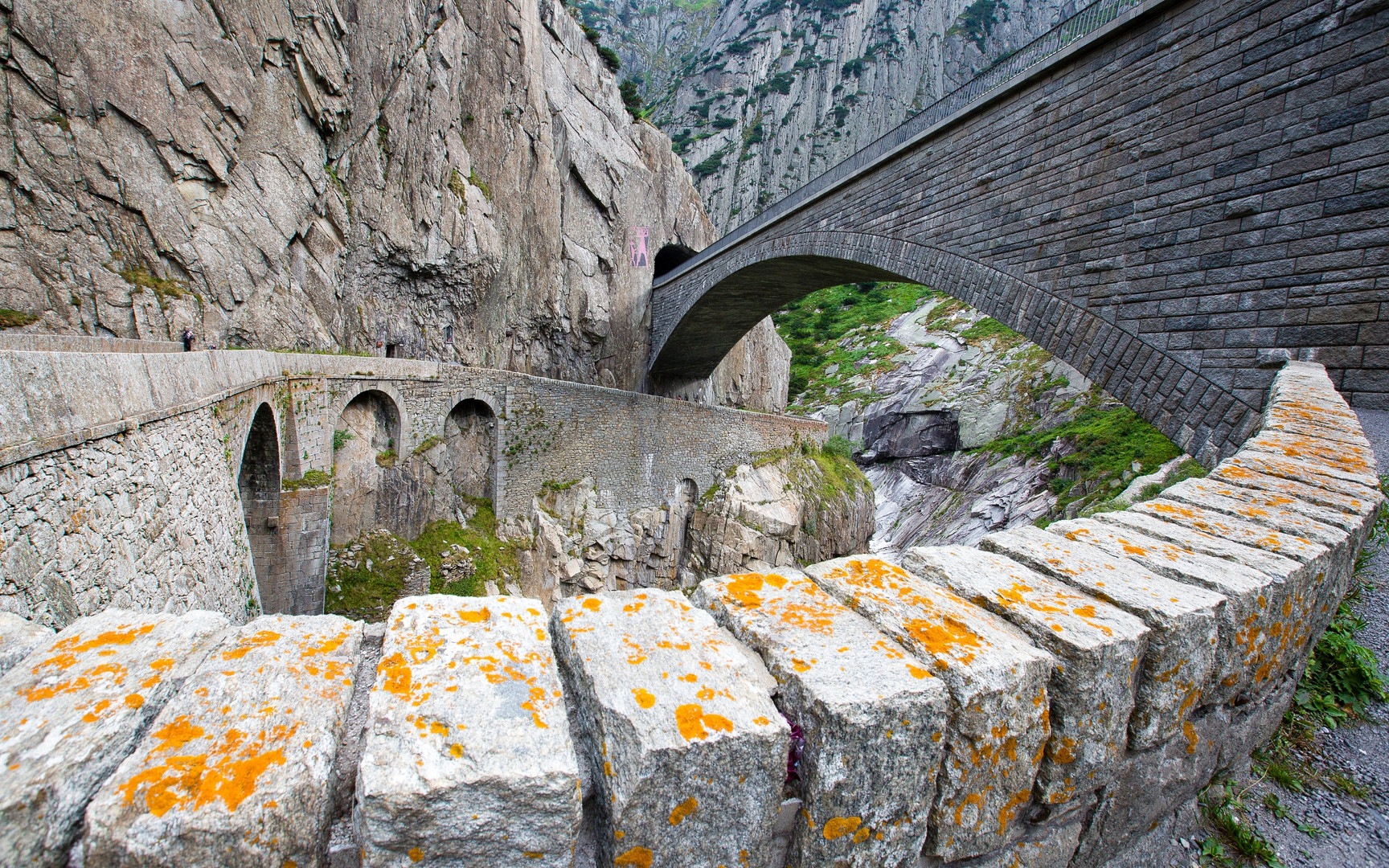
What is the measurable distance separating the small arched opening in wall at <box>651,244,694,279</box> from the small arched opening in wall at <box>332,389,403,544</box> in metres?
14.9

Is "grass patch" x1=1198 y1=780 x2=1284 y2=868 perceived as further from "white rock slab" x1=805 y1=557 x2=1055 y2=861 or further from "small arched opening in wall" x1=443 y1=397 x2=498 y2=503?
"small arched opening in wall" x1=443 y1=397 x2=498 y2=503

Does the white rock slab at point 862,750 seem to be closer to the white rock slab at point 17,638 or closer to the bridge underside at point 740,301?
the white rock slab at point 17,638

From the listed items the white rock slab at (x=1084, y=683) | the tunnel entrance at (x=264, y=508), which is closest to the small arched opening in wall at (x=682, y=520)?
the tunnel entrance at (x=264, y=508)

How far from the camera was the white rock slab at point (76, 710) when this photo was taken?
2.41 feet

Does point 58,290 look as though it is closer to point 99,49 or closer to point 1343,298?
point 99,49

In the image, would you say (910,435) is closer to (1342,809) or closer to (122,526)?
(1342,809)

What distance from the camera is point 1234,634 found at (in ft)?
4.59

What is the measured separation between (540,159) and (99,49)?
374 inches

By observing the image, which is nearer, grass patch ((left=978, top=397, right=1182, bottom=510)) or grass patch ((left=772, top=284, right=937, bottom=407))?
grass patch ((left=978, top=397, right=1182, bottom=510))

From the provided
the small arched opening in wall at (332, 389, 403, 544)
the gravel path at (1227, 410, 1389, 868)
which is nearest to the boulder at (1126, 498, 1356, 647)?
the gravel path at (1227, 410, 1389, 868)

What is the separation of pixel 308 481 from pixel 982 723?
886 centimetres

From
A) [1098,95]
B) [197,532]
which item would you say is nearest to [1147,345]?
[1098,95]

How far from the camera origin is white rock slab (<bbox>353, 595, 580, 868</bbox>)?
2.57 feet

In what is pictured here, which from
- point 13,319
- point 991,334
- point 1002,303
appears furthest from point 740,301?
point 13,319
